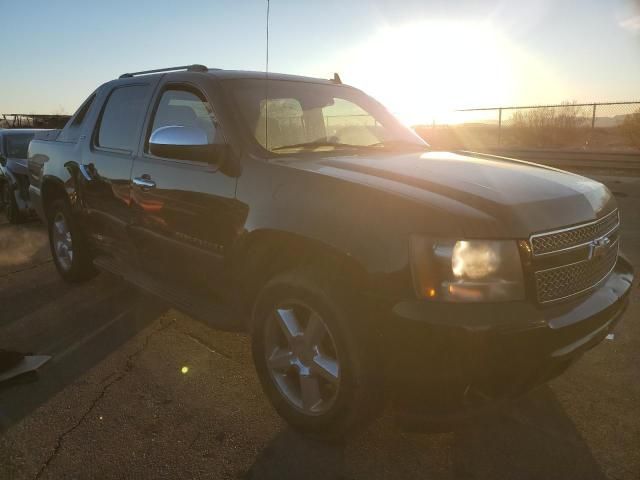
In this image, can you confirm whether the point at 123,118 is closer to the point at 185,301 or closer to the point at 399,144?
the point at 185,301

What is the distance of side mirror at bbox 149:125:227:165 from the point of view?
9.04 feet

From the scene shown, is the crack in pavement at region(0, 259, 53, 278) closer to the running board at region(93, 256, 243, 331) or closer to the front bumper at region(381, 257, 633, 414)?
the running board at region(93, 256, 243, 331)

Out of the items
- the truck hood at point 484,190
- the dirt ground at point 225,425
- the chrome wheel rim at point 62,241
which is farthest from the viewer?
the chrome wheel rim at point 62,241

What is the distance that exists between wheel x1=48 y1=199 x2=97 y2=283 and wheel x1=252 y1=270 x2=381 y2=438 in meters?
2.62

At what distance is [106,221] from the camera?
385cm

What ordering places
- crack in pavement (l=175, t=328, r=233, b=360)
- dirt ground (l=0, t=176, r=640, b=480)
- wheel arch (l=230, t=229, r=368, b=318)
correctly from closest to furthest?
wheel arch (l=230, t=229, r=368, b=318), dirt ground (l=0, t=176, r=640, b=480), crack in pavement (l=175, t=328, r=233, b=360)

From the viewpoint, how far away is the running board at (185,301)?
9.23 feet

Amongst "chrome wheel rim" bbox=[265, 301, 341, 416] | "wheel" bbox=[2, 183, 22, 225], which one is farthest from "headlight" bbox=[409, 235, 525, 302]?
"wheel" bbox=[2, 183, 22, 225]

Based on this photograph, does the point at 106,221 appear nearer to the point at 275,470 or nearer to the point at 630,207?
the point at 275,470

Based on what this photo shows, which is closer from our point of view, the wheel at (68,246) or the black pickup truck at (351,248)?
the black pickup truck at (351,248)

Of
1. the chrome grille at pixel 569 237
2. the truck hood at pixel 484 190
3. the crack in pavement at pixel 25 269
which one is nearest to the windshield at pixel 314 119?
the truck hood at pixel 484 190

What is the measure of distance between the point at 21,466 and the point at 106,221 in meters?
1.97

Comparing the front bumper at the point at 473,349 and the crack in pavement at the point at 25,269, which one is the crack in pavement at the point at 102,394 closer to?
the front bumper at the point at 473,349

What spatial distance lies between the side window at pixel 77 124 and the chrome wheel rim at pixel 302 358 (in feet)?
9.63
